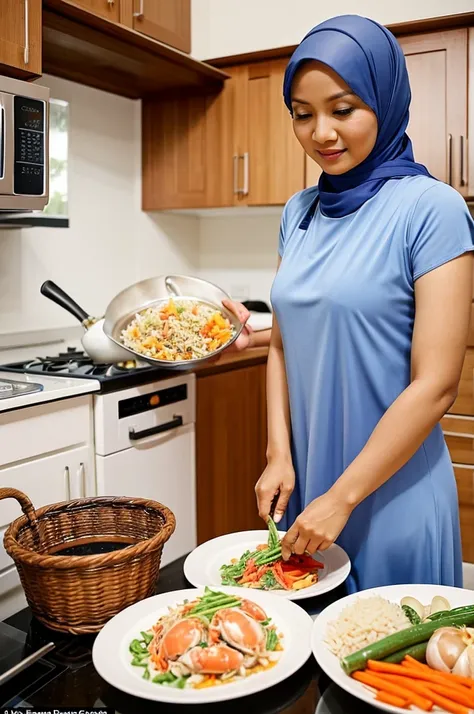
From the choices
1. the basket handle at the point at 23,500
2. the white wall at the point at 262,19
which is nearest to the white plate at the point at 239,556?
the basket handle at the point at 23,500

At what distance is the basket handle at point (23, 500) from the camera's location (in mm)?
907

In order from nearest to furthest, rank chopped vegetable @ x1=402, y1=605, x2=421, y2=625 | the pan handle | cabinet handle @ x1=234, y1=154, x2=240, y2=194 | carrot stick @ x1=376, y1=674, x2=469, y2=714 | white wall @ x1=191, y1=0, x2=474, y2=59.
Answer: carrot stick @ x1=376, y1=674, x2=469, y2=714, chopped vegetable @ x1=402, y1=605, x2=421, y2=625, the pan handle, white wall @ x1=191, y1=0, x2=474, y2=59, cabinet handle @ x1=234, y1=154, x2=240, y2=194

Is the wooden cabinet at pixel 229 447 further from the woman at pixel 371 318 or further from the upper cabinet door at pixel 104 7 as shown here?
the woman at pixel 371 318

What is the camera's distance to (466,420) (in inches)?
115

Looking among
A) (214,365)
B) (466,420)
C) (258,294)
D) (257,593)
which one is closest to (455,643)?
(257,593)

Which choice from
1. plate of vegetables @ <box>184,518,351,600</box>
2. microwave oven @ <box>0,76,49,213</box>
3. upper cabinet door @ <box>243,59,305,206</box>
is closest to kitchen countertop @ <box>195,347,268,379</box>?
upper cabinet door @ <box>243,59,305,206</box>

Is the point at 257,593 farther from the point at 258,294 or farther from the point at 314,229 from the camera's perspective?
the point at 258,294

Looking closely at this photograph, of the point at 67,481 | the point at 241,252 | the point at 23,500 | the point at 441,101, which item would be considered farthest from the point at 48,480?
the point at 441,101

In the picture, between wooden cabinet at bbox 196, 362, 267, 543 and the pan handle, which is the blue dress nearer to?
the pan handle

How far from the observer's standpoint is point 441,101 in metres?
2.92

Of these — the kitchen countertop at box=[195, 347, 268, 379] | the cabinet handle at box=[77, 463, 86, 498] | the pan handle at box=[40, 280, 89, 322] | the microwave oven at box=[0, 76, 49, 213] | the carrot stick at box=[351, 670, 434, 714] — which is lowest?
the cabinet handle at box=[77, 463, 86, 498]

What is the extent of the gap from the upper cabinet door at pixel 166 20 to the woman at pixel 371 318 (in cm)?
193

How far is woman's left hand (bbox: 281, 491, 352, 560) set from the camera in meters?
1.00

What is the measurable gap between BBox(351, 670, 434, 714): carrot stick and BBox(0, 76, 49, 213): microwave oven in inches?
70.6
